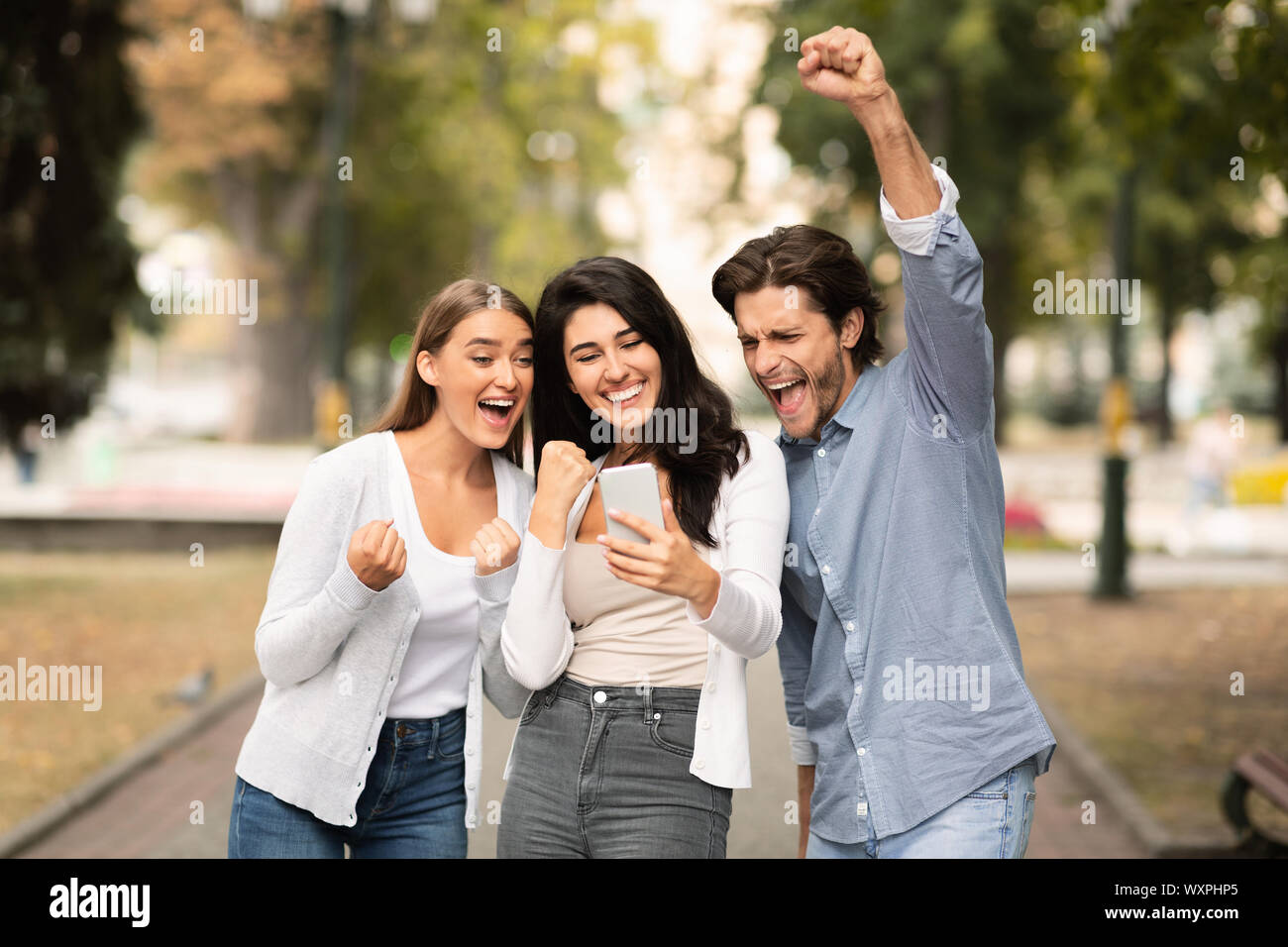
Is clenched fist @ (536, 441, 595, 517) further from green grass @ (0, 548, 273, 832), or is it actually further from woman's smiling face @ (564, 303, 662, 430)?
green grass @ (0, 548, 273, 832)

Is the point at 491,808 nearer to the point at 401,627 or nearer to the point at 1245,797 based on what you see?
the point at 401,627

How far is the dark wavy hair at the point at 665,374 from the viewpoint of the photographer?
2857mm

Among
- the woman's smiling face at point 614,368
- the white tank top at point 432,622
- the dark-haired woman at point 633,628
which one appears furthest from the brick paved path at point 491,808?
the woman's smiling face at point 614,368

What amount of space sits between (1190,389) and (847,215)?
47.9 m

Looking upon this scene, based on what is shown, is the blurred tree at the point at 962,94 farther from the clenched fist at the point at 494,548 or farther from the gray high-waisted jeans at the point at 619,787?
the gray high-waisted jeans at the point at 619,787

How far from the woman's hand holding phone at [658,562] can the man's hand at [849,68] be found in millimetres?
953

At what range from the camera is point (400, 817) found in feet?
10.3

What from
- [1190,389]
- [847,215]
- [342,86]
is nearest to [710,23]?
[847,215]

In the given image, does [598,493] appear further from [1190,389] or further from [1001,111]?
[1190,389]

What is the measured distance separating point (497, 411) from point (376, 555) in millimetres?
522

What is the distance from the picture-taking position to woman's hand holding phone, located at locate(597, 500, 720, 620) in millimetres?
2482

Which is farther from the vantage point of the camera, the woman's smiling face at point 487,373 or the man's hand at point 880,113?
the woman's smiling face at point 487,373

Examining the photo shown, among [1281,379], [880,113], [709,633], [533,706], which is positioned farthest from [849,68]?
[1281,379]

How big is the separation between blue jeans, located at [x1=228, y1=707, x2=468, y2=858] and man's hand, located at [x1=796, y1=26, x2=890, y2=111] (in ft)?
5.56
